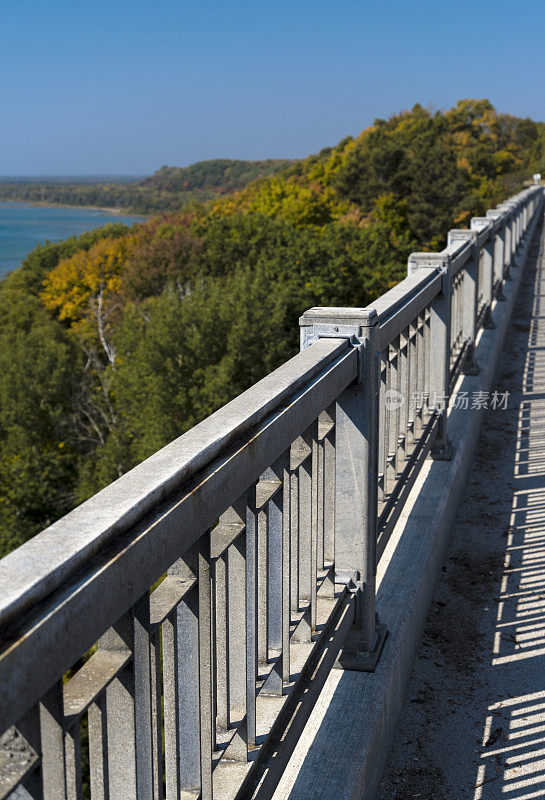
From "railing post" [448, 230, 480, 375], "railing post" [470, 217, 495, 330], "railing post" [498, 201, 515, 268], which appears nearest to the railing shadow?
"railing post" [448, 230, 480, 375]

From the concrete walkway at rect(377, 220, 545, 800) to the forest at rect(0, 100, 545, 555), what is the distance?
34627 millimetres

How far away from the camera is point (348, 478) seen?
262 centimetres

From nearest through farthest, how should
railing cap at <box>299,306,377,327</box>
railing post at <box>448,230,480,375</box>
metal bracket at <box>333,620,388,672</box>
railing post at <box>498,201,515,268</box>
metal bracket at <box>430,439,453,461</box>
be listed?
railing cap at <box>299,306,377,327</box>
metal bracket at <box>333,620,388,672</box>
metal bracket at <box>430,439,453,461</box>
railing post at <box>448,230,480,375</box>
railing post at <box>498,201,515,268</box>

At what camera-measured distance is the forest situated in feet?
138

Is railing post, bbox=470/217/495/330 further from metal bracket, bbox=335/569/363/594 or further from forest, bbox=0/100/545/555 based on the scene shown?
forest, bbox=0/100/545/555

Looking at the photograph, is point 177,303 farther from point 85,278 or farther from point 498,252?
point 498,252

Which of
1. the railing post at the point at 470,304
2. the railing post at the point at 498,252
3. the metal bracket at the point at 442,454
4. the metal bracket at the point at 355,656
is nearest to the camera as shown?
the metal bracket at the point at 355,656

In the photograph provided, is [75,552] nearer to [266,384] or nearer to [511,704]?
[266,384]

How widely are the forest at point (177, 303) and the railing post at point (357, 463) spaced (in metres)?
36.5

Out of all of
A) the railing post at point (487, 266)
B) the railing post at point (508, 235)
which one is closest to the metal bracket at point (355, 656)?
the railing post at point (487, 266)

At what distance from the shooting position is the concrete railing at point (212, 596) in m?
0.96

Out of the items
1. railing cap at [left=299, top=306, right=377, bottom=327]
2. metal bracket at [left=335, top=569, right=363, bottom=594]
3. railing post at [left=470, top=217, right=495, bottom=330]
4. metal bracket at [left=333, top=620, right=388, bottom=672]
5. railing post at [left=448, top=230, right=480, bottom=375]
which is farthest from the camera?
railing post at [left=470, top=217, right=495, bottom=330]

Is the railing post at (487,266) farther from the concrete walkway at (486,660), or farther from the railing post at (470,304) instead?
the concrete walkway at (486,660)

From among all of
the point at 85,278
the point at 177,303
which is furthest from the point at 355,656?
the point at 85,278
